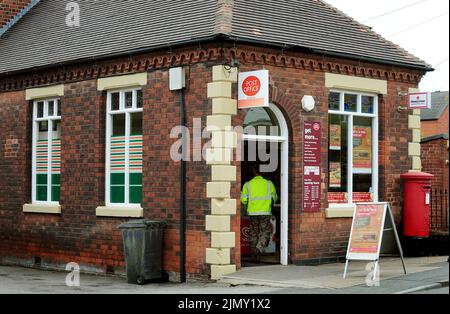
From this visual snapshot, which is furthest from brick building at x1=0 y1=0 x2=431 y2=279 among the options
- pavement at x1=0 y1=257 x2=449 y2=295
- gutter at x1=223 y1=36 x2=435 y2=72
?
pavement at x1=0 y1=257 x2=449 y2=295

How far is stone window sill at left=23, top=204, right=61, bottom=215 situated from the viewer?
1789cm

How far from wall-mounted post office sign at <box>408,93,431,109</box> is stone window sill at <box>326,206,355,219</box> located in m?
2.61

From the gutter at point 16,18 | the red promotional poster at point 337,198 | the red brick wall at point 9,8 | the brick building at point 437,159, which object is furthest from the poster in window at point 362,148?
the red brick wall at point 9,8

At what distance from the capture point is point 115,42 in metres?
16.8

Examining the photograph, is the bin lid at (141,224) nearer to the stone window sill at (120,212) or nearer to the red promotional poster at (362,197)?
the stone window sill at (120,212)

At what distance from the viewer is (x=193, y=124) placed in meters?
14.8

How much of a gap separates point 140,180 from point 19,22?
26.7 ft

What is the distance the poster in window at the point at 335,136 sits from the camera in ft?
53.4

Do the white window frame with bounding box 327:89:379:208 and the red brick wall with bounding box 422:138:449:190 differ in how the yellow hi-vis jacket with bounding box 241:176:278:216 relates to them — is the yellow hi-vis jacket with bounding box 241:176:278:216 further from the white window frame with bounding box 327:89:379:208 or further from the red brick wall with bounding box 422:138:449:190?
the red brick wall with bounding box 422:138:449:190

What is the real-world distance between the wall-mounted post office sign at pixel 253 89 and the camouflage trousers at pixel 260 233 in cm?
261

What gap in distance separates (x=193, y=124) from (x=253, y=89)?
4.36 ft

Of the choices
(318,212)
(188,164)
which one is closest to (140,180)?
(188,164)
